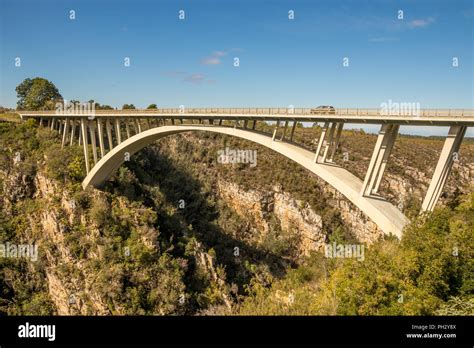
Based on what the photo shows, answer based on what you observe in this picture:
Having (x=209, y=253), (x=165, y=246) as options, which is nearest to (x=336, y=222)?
(x=209, y=253)

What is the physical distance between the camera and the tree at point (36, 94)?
50594 mm

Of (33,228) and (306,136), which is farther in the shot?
(306,136)

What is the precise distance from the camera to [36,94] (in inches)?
1999

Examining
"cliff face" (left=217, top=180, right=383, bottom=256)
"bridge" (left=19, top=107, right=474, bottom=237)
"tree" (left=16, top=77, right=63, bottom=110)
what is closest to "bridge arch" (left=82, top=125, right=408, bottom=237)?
"bridge" (left=19, top=107, right=474, bottom=237)

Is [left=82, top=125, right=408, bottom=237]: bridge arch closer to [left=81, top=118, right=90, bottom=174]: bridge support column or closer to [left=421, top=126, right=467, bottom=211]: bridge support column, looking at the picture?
[left=421, top=126, right=467, bottom=211]: bridge support column

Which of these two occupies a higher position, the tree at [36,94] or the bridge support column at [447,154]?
the tree at [36,94]

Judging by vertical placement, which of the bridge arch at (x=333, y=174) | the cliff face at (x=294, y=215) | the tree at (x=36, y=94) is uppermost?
the tree at (x=36, y=94)

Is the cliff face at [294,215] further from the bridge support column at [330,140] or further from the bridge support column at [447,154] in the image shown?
the bridge support column at [447,154]

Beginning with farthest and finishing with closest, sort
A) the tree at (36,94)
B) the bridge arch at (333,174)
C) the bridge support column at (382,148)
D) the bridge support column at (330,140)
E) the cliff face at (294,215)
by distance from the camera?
the tree at (36,94)
the cliff face at (294,215)
the bridge support column at (330,140)
the bridge support column at (382,148)
the bridge arch at (333,174)

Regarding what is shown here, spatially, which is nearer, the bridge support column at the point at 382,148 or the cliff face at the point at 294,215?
the bridge support column at the point at 382,148

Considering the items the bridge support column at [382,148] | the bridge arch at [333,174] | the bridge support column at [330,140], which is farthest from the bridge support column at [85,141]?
the bridge support column at [382,148]
